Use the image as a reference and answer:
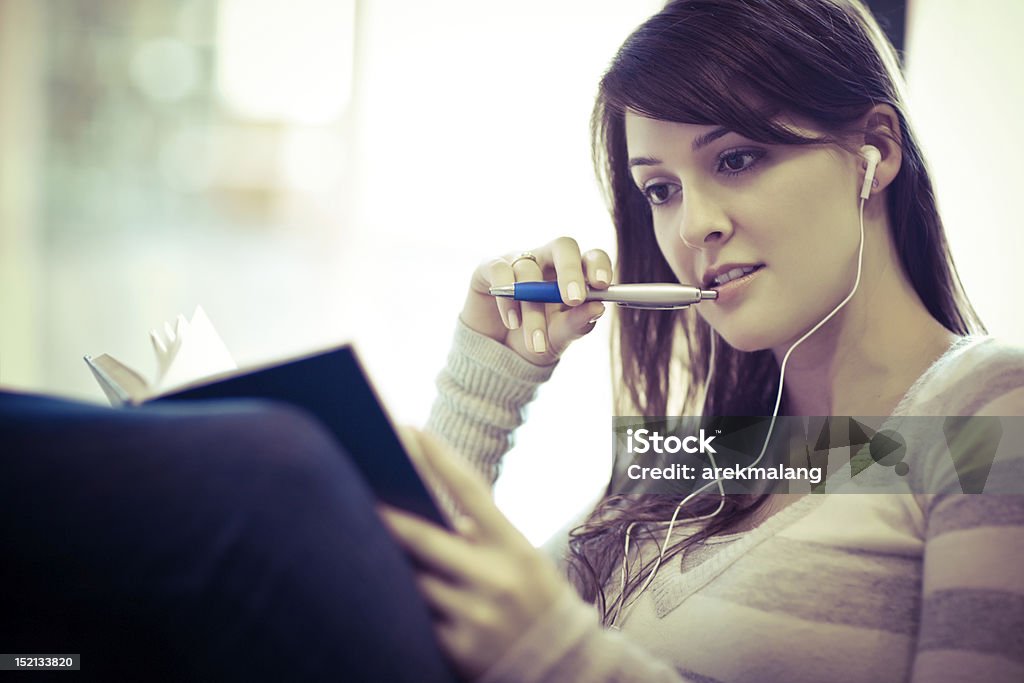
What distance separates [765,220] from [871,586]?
1.27 ft

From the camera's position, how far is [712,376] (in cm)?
120

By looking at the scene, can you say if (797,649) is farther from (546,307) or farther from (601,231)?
(601,231)

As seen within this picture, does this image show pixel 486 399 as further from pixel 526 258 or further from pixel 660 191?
pixel 660 191

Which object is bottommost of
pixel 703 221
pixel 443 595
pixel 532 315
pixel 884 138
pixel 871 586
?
pixel 871 586

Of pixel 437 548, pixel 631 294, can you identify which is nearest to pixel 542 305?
pixel 631 294

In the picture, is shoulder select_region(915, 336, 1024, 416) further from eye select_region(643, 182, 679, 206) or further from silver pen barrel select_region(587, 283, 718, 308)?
eye select_region(643, 182, 679, 206)

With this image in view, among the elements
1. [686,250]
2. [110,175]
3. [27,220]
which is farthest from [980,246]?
[27,220]

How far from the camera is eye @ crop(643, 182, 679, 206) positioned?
100 cm

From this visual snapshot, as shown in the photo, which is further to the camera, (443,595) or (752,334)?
(752,334)

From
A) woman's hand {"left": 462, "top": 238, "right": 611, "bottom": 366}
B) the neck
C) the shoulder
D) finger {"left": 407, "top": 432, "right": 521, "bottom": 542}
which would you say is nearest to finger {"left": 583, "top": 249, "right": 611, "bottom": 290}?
woman's hand {"left": 462, "top": 238, "right": 611, "bottom": 366}

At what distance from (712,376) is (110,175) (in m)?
1.85

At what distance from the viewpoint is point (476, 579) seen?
1.60 feet

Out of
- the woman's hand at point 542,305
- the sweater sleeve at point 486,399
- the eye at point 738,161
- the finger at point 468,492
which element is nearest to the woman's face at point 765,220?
the eye at point 738,161

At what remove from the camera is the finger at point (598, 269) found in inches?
38.2
